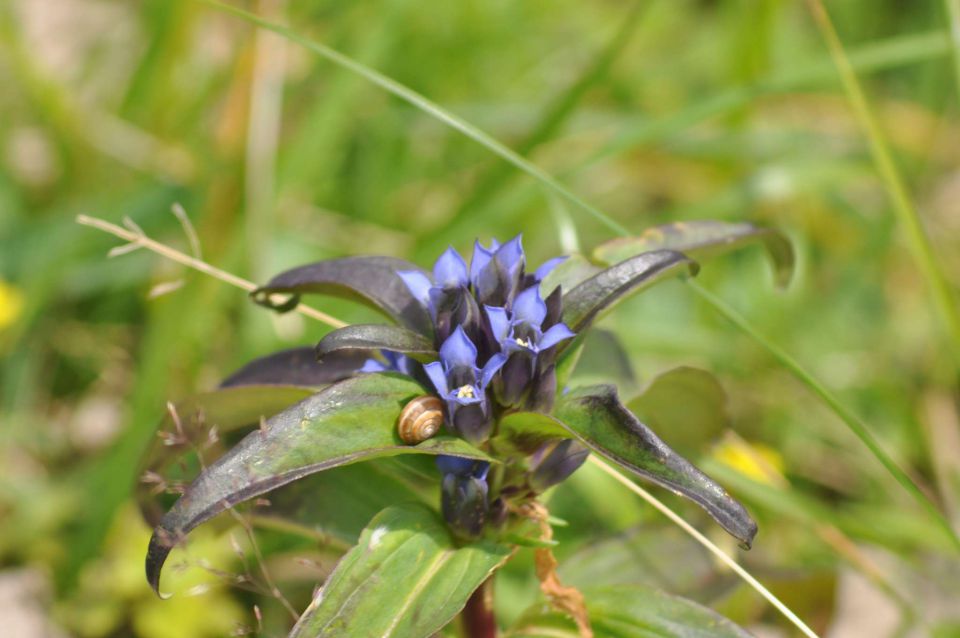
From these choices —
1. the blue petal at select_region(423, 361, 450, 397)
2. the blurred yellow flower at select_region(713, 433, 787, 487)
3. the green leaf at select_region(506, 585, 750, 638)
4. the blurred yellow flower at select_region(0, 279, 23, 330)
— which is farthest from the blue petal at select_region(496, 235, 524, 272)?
the blurred yellow flower at select_region(0, 279, 23, 330)

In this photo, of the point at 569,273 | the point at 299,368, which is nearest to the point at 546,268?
the point at 569,273

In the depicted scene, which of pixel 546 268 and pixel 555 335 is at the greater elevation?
pixel 546 268

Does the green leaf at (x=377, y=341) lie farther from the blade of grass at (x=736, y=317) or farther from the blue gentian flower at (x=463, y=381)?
the blade of grass at (x=736, y=317)

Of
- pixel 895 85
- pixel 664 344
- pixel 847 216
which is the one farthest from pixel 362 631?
pixel 895 85

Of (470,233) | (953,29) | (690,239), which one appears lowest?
(690,239)

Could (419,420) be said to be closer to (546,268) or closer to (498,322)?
(498,322)

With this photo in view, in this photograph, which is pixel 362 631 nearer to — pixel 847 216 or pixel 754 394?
pixel 754 394

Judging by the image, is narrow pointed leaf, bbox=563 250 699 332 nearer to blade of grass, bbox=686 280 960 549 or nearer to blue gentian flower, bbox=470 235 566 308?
blue gentian flower, bbox=470 235 566 308

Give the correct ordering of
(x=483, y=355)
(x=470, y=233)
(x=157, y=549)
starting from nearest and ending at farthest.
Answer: (x=157, y=549)
(x=483, y=355)
(x=470, y=233)
